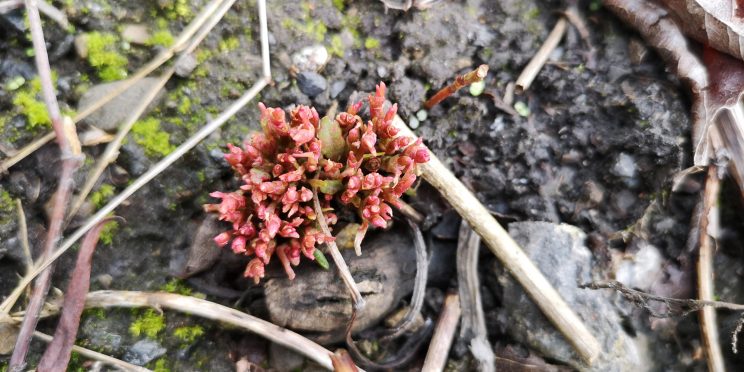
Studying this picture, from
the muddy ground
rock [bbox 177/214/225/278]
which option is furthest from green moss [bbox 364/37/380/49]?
rock [bbox 177/214/225/278]

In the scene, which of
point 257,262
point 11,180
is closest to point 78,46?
point 11,180

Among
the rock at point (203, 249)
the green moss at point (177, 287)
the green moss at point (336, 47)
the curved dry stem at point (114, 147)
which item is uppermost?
the green moss at point (336, 47)

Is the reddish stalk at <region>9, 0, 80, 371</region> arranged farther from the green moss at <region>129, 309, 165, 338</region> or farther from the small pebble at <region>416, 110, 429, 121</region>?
the small pebble at <region>416, 110, 429, 121</region>

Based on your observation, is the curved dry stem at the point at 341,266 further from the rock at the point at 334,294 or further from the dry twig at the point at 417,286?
the dry twig at the point at 417,286

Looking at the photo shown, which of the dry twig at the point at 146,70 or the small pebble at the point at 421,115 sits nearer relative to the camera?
the dry twig at the point at 146,70

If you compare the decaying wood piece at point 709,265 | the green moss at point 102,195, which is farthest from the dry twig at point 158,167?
the decaying wood piece at point 709,265
